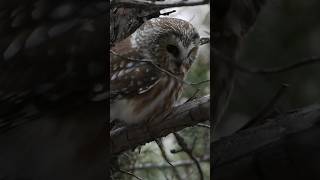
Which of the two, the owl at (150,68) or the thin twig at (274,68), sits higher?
the owl at (150,68)

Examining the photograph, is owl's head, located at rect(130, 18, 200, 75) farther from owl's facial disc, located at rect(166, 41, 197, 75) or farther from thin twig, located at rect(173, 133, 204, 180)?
thin twig, located at rect(173, 133, 204, 180)

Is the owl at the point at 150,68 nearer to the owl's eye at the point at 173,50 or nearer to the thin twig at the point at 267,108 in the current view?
the owl's eye at the point at 173,50

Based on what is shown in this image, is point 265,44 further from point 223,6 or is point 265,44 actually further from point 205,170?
point 205,170

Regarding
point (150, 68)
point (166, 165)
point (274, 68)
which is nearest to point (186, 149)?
point (166, 165)

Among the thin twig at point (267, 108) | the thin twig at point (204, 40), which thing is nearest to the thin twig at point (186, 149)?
the thin twig at point (267, 108)

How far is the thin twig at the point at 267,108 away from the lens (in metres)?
1.50

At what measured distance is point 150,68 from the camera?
1458mm

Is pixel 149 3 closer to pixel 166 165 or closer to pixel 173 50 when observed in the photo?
pixel 173 50

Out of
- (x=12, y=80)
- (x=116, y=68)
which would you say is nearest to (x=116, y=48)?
(x=116, y=68)

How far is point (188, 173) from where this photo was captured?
154 cm

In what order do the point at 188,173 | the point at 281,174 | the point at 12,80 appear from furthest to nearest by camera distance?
the point at 188,173 < the point at 281,174 < the point at 12,80

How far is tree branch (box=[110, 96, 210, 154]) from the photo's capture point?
1.44 metres

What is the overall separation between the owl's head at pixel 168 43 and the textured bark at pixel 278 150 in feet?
0.79

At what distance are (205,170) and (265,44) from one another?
1.31 feet
